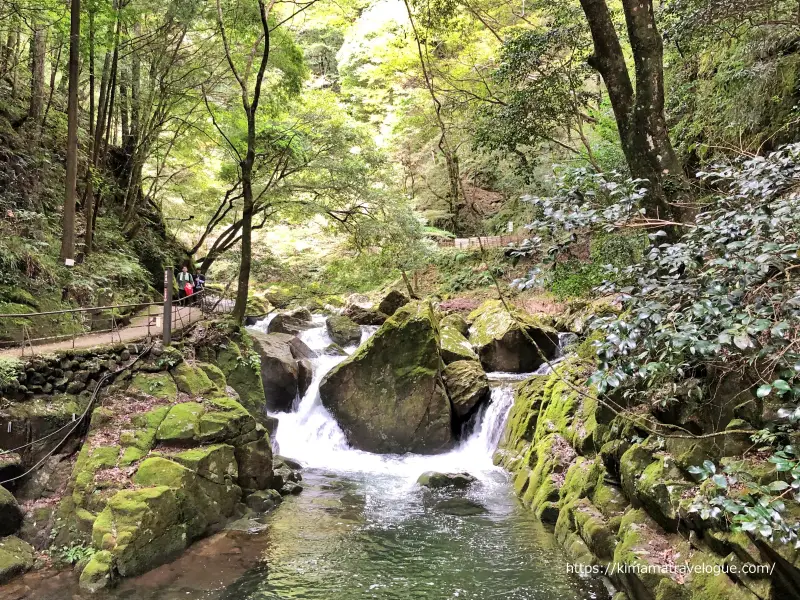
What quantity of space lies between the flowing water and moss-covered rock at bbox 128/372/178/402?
276cm

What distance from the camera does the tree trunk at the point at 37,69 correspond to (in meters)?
12.4

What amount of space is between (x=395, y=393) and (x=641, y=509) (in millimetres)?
7418

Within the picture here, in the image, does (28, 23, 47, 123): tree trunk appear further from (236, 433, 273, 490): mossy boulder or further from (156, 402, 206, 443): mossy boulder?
(236, 433, 273, 490): mossy boulder

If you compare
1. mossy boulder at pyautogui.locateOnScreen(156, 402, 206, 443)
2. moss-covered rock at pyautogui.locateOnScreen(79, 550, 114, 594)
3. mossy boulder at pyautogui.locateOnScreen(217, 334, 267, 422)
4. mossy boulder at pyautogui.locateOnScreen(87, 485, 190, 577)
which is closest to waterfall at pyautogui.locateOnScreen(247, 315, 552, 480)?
mossy boulder at pyautogui.locateOnScreen(217, 334, 267, 422)

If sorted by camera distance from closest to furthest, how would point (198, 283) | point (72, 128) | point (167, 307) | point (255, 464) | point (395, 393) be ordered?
point (255, 464) < point (167, 307) < point (72, 128) < point (395, 393) < point (198, 283)

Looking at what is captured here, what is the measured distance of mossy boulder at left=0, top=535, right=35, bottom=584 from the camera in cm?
599

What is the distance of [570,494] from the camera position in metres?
7.78

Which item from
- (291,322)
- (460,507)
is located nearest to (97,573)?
(460,507)

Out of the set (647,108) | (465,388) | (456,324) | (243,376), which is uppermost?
(647,108)

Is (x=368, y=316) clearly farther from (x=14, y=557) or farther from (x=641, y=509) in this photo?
(x=641, y=509)

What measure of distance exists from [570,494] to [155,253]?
15.5 m

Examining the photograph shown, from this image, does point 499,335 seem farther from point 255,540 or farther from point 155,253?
point 155,253

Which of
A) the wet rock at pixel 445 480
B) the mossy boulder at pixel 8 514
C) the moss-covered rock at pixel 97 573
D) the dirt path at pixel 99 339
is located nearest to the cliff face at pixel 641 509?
the wet rock at pixel 445 480

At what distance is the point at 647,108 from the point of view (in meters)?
5.34
